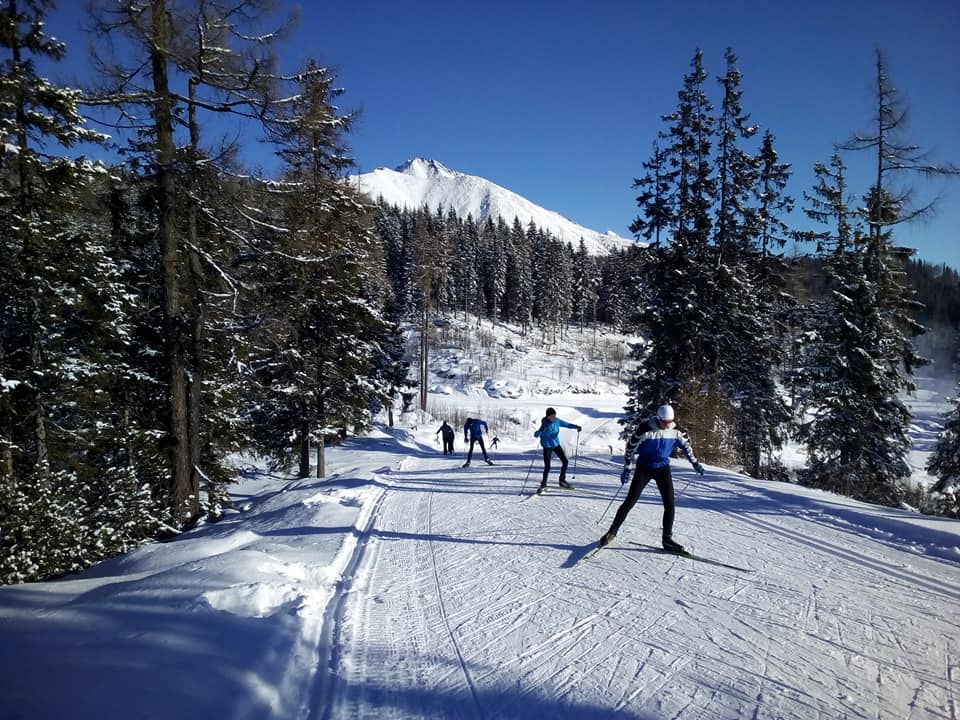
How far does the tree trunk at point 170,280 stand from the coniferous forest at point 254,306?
0.04m

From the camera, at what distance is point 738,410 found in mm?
19828

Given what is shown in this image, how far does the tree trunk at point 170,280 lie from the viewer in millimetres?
7770

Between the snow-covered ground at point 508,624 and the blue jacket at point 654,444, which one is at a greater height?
the blue jacket at point 654,444

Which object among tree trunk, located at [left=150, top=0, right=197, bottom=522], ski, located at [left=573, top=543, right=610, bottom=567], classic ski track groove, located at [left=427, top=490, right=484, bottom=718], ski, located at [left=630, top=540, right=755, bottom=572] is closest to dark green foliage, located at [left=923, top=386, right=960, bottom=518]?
ski, located at [left=630, top=540, right=755, bottom=572]

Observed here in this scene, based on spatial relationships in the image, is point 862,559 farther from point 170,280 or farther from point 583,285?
point 583,285

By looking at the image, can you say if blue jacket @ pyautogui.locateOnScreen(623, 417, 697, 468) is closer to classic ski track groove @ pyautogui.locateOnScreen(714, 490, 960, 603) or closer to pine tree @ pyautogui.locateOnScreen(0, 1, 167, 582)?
classic ski track groove @ pyautogui.locateOnScreen(714, 490, 960, 603)

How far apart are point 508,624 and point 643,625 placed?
1.22 metres

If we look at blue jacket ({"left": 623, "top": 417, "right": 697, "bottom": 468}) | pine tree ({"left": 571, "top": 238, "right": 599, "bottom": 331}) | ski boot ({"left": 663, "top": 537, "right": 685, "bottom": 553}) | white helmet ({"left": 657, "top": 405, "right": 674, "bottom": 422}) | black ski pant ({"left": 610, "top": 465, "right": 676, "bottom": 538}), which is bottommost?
ski boot ({"left": 663, "top": 537, "right": 685, "bottom": 553})

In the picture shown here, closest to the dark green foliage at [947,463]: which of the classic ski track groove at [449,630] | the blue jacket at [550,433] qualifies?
the blue jacket at [550,433]

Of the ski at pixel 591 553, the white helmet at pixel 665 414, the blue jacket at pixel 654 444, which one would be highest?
the white helmet at pixel 665 414

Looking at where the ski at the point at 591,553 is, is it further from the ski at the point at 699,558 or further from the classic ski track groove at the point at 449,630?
the classic ski track groove at the point at 449,630

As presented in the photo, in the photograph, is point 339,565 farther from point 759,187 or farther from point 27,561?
point 759,187

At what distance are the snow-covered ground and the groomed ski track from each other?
0.9 inches

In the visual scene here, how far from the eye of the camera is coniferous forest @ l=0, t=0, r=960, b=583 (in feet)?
26.2
